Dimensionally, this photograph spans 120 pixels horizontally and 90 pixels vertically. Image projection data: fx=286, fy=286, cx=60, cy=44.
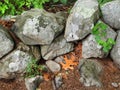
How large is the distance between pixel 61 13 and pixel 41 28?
2.70 ft

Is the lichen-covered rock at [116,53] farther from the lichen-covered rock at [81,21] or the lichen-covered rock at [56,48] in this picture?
the lichen-covered rock at [56,48]

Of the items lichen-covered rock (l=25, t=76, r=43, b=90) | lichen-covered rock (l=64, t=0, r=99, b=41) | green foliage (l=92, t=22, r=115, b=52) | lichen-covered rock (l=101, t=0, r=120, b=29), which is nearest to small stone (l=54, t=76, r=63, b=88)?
lichen-covered rock (l=25, t=76, r=43, b=90)

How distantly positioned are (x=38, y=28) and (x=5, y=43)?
73 centimetres

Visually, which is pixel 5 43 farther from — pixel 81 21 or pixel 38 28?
pixel 81 21

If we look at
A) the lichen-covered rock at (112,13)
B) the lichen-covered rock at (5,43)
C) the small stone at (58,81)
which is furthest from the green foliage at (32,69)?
the lichen-covered rock at (112,13)

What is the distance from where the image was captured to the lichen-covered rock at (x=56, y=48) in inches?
235

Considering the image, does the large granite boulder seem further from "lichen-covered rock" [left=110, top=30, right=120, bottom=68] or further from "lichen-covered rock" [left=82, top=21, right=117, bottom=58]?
"lichen-covered rock" [left=110, top=30, right=120, bottom=68]

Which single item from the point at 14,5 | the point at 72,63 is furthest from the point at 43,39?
the point at 14,5

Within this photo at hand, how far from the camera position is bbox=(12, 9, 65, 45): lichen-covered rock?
18.9ft

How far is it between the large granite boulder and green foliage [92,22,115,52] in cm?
143

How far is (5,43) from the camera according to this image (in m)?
5.75

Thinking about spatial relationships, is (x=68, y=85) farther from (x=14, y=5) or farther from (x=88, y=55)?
(x=14, y=5)

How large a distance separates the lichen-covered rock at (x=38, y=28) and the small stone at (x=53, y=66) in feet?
1.46

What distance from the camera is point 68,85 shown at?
5.75m
